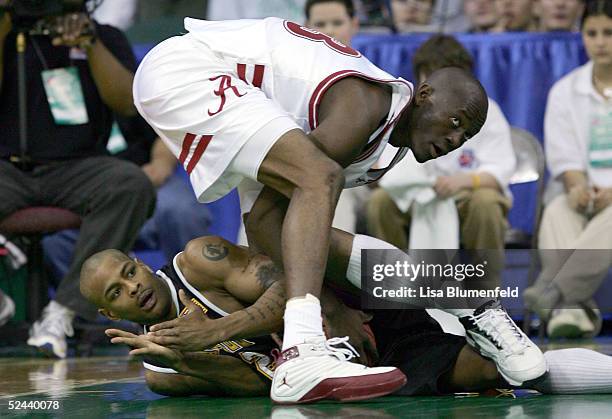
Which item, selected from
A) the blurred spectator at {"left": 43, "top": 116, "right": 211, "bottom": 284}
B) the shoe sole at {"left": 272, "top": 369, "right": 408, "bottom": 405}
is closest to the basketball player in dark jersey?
the shoe sole at {"left": 272, "top": 369, "right": 408, "bottom": 405}

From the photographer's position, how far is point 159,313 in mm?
3174

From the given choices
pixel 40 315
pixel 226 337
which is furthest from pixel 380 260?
pixel 40 315

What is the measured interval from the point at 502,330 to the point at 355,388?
582 millimetres

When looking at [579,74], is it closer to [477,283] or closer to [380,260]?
[477,283]

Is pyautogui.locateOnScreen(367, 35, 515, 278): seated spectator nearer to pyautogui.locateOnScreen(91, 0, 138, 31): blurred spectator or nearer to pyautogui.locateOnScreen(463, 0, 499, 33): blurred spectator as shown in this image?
pyautogui.locateOnScreen(463, 0, 499, 33): blurred spectator

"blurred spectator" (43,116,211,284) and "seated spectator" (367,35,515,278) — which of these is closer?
"seated spectator" (367,35,515,278)

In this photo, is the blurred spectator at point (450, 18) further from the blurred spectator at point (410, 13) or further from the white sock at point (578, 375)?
the white sock at point (578, 375)

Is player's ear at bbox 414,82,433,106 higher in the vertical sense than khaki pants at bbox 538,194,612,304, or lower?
higher

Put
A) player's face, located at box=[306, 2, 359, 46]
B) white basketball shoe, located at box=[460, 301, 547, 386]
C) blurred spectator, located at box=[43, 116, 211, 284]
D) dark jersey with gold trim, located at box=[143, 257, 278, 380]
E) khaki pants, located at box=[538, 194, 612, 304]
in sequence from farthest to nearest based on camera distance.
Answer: player's face, located at box=[306, 2, 359, 46]
blurred spectator, located at box=[43, 116, 211, 284]
khaki pants, located at box=[538, 194, 612, 304]
dark jersey with gold trim, located at box=[143, 257, 278, 380]
white basketball shoe, located at box=[460, 301, 547, 386]

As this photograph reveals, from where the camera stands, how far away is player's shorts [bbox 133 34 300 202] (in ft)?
10.1

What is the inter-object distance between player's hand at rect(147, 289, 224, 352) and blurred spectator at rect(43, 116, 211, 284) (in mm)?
2710

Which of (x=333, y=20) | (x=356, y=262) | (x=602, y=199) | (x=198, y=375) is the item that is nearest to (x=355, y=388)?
(x=198, y=375)

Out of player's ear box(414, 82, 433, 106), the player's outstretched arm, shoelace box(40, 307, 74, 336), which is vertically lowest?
shoelace box(40, 307, 74, 336)

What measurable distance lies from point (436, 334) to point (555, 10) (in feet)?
11.7
